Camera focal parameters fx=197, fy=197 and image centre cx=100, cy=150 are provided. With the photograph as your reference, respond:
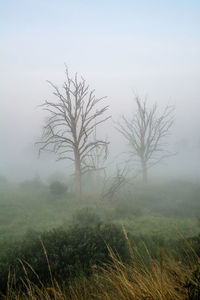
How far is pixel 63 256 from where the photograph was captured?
441 cm

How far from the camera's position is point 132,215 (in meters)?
12.0

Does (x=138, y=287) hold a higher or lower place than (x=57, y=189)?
higher

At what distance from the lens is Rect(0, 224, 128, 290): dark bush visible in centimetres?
398

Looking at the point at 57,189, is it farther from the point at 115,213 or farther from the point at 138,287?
the point at 138,287

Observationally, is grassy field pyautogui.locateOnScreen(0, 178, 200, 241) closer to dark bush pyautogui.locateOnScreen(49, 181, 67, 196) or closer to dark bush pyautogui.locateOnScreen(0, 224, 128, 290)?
dark bush pyautogui.locateOnScreen(49, 181, 67, 196)

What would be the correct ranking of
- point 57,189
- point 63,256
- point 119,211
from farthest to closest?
point 57,189, point 119,211, point 63,256

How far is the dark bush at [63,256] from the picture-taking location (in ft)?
13.0

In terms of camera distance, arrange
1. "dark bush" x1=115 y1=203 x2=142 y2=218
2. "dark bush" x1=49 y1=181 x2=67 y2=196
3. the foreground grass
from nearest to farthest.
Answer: the foreground grass < "dark bush" x1=115 y1=203 x2=142 y2=218 < "dark bush" x1=49 y1=181 x2=67 y2=196

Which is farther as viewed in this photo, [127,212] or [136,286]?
[127,212]

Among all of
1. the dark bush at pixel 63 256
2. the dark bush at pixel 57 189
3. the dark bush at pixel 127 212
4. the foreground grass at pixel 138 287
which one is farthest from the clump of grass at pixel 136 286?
the dark bush at pixel 57 189

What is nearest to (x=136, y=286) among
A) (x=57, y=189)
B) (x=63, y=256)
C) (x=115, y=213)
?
(x=63, y=256)

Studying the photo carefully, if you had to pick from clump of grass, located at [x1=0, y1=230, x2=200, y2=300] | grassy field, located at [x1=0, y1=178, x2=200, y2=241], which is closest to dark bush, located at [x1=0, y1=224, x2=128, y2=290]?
clump of grass, located at [x1=0, y1=230, x2=200, y2=300]

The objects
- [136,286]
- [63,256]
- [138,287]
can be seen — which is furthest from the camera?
[63,256]

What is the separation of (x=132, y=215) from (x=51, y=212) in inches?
196
